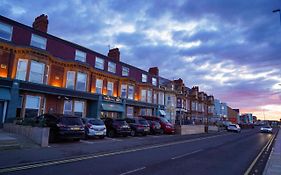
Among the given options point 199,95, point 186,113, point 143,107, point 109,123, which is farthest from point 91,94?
point 199,95

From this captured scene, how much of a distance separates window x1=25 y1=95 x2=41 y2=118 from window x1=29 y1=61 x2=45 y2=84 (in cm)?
162

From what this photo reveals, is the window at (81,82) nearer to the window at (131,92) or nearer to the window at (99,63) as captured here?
the window at (99,63)

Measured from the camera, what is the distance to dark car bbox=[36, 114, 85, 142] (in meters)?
16.3

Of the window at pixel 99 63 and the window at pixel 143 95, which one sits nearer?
the window at pixel 99 63

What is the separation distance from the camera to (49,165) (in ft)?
31.0

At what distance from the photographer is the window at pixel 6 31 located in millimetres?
22847

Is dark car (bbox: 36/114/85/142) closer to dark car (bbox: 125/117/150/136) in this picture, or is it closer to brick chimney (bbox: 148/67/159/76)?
dark car (bbox: 125/117/150/136)

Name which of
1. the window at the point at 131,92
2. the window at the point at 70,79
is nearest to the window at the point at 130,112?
the window at the point at 131,92

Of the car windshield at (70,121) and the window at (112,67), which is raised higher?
the window at (112,67)

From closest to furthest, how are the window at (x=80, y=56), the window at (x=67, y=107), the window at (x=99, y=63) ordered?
the window at (x=67, y=107), the window at (x=80, y=56), the window at (x=99, y=63)

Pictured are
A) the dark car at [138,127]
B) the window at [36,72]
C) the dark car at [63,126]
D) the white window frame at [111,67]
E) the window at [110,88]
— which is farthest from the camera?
the white window frame at [111,67]

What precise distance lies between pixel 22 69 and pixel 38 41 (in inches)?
152

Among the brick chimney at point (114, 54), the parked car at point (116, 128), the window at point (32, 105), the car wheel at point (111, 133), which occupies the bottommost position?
the car wheel at point (111, 133)

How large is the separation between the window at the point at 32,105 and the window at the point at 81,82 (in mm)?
5325
